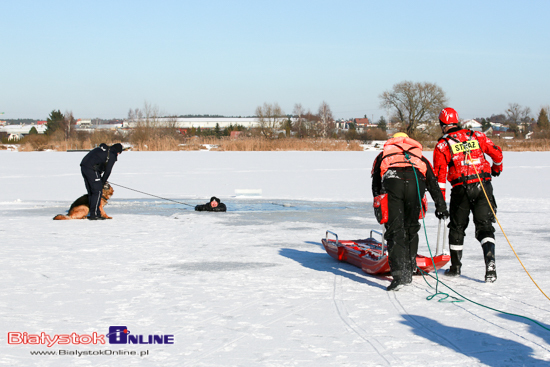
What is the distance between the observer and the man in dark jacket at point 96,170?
29.7 ft

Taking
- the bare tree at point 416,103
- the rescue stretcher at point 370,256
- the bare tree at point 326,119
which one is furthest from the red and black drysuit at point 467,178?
the bare tree at point 326,119

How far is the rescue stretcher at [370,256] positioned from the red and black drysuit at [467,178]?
0.22 meters

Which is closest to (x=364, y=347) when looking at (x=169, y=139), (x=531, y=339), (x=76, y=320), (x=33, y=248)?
(x=531, y=339)

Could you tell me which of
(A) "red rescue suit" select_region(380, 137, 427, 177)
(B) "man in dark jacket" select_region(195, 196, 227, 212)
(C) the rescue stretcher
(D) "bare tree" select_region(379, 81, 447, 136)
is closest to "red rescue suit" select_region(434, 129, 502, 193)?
(A) "red rescue suit" select_region(380, 137, 427, 177)

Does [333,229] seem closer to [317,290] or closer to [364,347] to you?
[317,290]

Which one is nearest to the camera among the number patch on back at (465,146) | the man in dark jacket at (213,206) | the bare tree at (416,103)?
the number patch on back at (465,146)

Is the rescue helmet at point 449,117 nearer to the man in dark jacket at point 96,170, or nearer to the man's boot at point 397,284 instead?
the man's boot at point 397,284

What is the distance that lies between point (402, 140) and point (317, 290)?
1658mm

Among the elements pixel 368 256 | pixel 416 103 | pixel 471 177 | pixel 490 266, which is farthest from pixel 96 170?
pixel 416 103

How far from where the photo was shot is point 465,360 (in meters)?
3.21

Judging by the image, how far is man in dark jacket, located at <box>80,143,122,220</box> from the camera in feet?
29.7

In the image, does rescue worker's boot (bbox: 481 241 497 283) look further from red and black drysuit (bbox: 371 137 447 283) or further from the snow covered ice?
red and black drysuit (bbox: 371 137 447 283)

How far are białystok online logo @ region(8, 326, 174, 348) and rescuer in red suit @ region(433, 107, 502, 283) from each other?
315 centimetres

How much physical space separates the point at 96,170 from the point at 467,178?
21.1 ft
